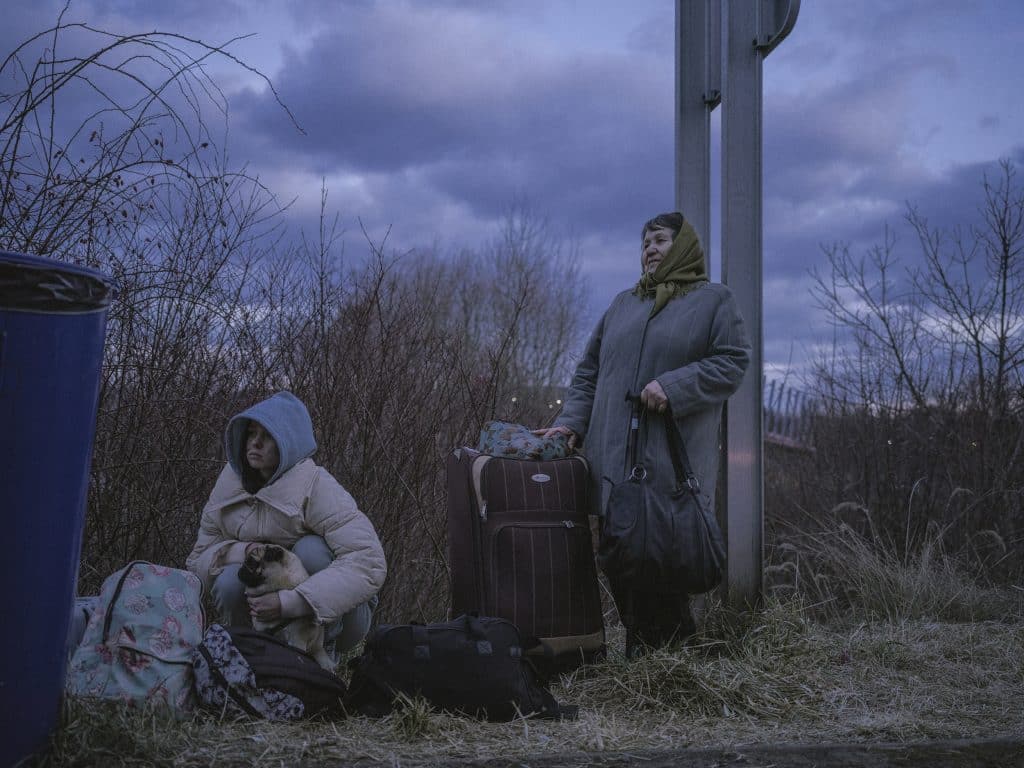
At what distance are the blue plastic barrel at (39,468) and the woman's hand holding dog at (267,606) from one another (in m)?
0.85

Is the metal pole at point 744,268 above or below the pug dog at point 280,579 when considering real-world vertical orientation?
above

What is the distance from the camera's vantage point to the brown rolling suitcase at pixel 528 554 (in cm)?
369

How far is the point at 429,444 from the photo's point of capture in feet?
17.3

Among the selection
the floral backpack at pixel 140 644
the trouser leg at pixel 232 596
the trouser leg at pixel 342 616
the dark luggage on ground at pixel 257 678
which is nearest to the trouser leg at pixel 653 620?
the trouser leg at pixel 342 616

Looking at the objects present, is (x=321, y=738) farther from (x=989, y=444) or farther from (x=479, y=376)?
(x=989, y=444)

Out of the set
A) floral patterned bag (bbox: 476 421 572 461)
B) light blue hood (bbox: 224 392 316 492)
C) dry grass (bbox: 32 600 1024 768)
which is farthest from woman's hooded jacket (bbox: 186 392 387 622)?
floral patterned bag (bbox: 476 421 572 461)

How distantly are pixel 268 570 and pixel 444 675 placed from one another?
2.40ft

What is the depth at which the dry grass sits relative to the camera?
2576 mm

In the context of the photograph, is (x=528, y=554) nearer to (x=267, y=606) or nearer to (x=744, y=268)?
(x=267, y=606)

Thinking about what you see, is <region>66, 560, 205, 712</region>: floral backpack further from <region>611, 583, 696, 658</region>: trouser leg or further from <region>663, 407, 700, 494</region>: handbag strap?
<region>663, 407, 700, 494</region>: handbag strap

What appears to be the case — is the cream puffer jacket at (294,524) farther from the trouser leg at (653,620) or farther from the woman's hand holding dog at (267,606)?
the trouser leg at (653,620)

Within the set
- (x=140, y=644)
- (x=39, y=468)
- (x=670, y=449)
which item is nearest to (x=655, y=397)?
(x=670, y=449)

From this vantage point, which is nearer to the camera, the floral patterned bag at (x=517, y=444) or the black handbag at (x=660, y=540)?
the black handbag at (x=660, y=540)

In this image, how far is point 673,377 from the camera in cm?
375
